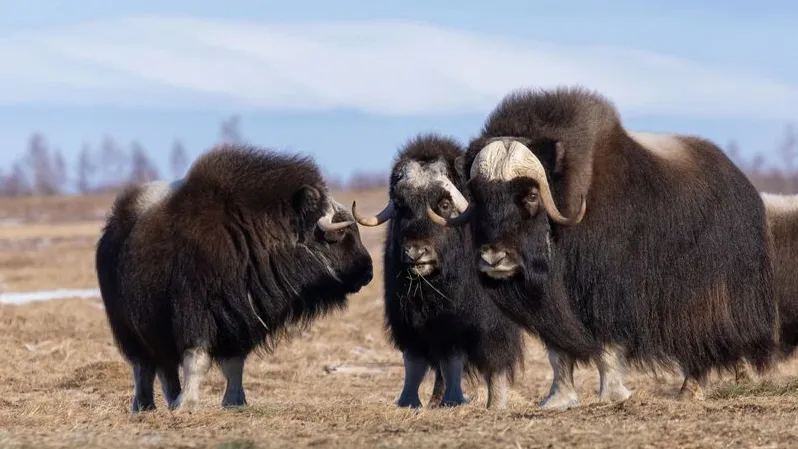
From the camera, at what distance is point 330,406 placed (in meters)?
6.30

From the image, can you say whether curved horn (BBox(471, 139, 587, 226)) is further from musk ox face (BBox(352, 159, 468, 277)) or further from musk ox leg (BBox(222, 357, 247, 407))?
musk ox leg (BBox(222, 357, 247, 407))

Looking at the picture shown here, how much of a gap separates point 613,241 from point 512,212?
1.94ft

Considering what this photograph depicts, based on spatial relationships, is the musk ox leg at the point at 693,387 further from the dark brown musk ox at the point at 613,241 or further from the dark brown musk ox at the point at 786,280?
the dark brown musk ox at the point at 786,280

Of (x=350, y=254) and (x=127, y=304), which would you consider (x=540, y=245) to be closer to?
(x=350, y=254)

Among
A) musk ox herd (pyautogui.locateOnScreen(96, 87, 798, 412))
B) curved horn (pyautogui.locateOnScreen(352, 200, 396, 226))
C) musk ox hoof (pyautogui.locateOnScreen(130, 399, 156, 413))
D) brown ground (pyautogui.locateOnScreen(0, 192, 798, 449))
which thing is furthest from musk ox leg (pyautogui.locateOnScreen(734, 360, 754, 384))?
musk ox hoof (pyautogui.locateOnScreen(130, 399, 156, 413))

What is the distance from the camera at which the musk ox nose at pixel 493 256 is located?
5.75 meters

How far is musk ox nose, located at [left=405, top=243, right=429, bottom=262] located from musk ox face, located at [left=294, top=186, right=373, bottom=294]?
53 cm

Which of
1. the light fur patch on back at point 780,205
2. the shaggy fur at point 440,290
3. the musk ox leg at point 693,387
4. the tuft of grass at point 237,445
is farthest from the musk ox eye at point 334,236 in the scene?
the light fur patch on back at point 780,205

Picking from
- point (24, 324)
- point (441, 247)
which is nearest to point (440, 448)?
point (441, 247)

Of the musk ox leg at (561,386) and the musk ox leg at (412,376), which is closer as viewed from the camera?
the musk ox leg at (561,386)

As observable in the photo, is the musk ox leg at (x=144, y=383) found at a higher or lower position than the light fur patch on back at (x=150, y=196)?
lower

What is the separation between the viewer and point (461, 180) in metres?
6.99

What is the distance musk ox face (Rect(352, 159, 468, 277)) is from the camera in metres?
6.72

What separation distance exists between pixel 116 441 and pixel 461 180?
2.80m
